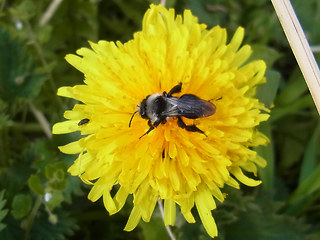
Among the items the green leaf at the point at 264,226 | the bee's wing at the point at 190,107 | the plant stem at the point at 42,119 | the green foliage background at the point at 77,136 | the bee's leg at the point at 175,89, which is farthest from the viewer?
the plant stem at the point at 42,119

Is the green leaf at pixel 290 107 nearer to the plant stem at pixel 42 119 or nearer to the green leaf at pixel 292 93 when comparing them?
the green leaf at pixel 292 93

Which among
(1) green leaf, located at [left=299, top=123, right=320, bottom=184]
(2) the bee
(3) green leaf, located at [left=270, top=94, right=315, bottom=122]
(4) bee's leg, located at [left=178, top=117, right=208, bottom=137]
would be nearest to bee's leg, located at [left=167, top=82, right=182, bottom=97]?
(2) the bee

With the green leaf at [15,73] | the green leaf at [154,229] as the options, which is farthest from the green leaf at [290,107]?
the green leaf at [15,73]

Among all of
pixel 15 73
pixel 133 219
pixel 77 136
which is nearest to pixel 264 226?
pixel 133 219

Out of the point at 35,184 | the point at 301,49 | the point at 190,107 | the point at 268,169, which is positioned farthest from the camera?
the point at 268,169

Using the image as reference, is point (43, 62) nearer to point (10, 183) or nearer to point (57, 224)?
point (10, 183)

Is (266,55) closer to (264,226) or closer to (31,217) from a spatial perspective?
(264,226)

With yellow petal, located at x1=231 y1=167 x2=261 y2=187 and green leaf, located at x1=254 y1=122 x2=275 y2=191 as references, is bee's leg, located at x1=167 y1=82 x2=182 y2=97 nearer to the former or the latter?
yellow petal, located at x1=231 y1=167 x2=261 y2=187
